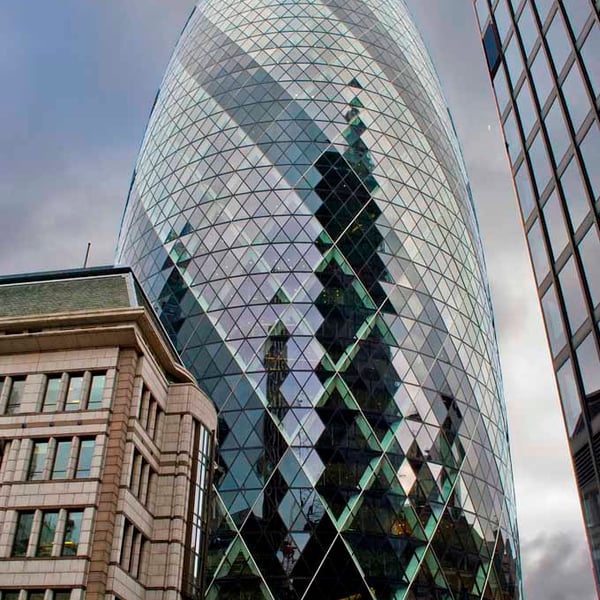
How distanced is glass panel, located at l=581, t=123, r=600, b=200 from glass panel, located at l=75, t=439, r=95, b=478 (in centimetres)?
1653

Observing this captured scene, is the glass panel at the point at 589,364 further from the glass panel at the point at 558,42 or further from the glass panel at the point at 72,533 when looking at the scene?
the glass panel at the point at 72,533

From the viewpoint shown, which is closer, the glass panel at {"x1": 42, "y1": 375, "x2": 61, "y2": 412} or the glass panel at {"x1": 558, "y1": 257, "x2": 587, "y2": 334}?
the glass panel at {"x1": 558, "y1": 257, "x2": 587, "y2": 334}

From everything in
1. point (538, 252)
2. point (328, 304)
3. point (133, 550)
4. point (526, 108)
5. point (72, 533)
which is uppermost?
point (328, 304)

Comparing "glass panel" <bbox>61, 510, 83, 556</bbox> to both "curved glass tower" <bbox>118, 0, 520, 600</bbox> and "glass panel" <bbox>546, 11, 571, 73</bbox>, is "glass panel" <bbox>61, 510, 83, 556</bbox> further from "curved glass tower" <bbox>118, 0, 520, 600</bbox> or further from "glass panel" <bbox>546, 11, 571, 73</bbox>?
"glass panel" <bbox>546, 11, 571, 73</bbox>

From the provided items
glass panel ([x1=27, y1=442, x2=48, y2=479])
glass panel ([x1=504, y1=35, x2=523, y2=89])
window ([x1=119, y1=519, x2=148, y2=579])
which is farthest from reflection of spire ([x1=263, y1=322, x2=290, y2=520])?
glass panel ([x1=504, y1=35, x2=523, y2=89])

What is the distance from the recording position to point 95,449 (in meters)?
24.0

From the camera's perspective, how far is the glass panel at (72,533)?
2255cm

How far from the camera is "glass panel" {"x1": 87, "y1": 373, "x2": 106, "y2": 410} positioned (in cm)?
2511

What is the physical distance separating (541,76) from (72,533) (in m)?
18.2

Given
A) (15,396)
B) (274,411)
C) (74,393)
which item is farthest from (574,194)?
(274,411)

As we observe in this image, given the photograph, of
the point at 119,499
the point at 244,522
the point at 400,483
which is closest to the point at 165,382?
the point at 119,499

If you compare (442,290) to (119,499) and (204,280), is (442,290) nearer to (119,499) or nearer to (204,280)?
(204,280)

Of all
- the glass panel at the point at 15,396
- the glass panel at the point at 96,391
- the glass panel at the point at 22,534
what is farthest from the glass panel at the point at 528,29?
the glass panel at the point at 22,534

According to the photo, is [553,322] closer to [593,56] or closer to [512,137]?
[593,56]
